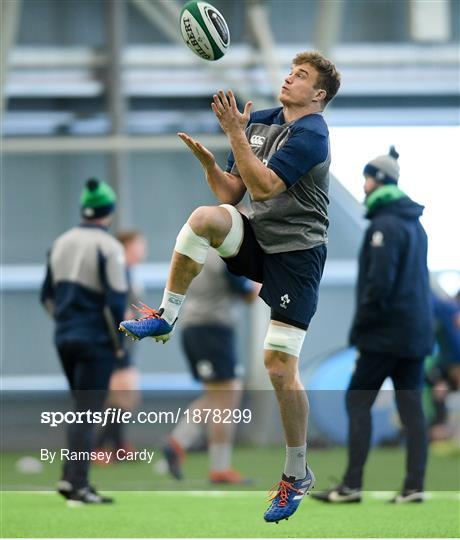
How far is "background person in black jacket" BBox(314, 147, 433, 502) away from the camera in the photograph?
6699 mm

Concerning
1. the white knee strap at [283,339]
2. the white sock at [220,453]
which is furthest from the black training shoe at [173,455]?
the white knee strap at [283,339]

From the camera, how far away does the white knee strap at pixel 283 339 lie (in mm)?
4855

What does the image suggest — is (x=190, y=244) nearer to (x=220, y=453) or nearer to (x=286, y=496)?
(x=286, y=496)

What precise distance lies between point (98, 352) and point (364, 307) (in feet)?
4.65

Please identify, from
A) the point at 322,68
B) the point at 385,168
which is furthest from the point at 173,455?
the point at 322,68

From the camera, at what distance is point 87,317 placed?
673 centimetres

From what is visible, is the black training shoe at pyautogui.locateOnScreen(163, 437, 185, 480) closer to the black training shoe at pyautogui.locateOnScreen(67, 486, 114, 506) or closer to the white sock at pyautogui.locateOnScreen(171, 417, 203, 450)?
the white sock at pyautogui.locateOnScreen(171, 417, 203, 450)

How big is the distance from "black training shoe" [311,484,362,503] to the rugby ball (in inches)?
111

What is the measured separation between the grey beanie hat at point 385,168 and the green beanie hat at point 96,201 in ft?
4.57

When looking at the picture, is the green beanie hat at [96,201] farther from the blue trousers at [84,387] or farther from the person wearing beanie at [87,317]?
the blue trousers at [84,387]

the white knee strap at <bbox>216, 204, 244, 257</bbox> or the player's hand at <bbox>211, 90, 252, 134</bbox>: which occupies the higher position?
the player's hand at <bbox>211, 90, 252, 134</bbox>

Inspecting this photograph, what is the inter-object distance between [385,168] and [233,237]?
2.29 m

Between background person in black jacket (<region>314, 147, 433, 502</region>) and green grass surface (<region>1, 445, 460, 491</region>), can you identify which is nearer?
background person in black jacket (<region>314, 147, 433, 502</region>)

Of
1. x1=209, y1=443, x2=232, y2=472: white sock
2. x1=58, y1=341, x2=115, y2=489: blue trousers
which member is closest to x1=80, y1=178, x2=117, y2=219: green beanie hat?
x1=58, y1=341, x2=115, y2=489: blue trousers
